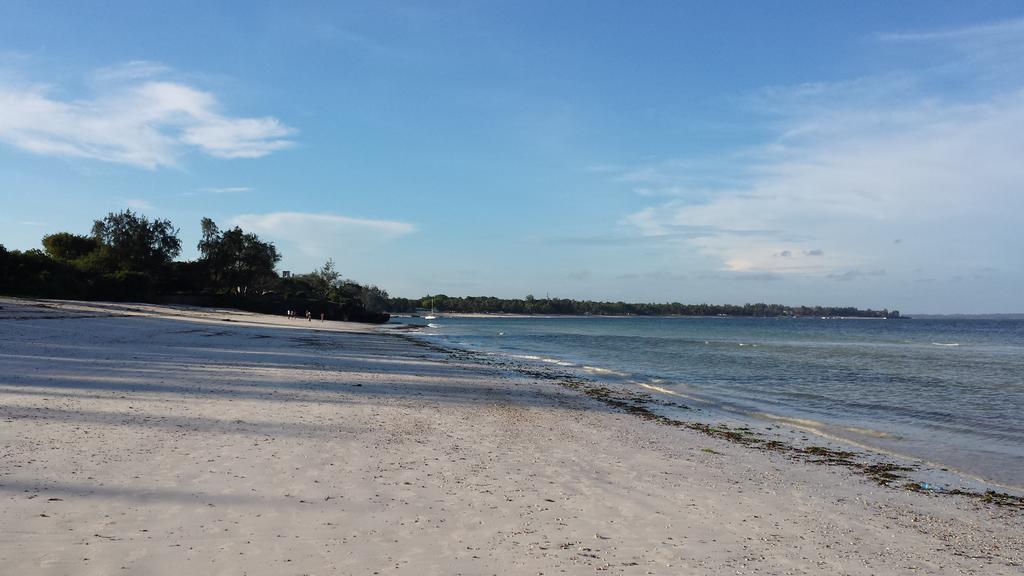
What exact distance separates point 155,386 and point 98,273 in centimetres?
5870

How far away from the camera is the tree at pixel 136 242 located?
75.6 metres

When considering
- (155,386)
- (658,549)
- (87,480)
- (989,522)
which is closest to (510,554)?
(658,549)

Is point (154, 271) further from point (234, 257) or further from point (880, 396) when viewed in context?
point (880, 396)

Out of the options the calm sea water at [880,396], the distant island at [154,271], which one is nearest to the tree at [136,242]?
the distant island at [154,271]

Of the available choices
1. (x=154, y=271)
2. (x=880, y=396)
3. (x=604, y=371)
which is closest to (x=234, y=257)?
(x=154, y=271)

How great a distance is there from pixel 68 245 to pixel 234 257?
2048 cm

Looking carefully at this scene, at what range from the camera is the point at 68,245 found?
7862 centimetres

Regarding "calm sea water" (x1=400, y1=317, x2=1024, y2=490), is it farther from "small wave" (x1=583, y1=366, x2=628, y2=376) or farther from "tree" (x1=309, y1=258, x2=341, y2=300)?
"tree" (x1=309, y1=258, x2=341, y2=300)

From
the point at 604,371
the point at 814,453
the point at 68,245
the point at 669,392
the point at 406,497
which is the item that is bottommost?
the point at 604,371

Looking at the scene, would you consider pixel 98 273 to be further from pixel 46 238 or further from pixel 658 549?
pixel 658 549

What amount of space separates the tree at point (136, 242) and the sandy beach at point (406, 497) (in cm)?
7193

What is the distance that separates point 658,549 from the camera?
5.89 m

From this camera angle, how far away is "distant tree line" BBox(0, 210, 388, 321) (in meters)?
53.2

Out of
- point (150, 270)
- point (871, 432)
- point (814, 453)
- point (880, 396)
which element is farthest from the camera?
point (150, 270)
